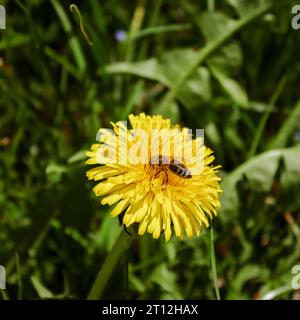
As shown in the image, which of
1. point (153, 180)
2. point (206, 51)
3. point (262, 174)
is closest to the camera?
point (153, 180)

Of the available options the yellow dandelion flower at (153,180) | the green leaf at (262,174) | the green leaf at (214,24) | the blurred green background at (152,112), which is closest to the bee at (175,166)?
the yellow dandelion flower at (153,180)

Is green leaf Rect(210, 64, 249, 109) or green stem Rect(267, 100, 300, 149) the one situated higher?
green leaf Rect(210, 64, 249, 109)

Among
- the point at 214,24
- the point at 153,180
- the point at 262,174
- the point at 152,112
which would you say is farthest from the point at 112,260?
the point at 214,24

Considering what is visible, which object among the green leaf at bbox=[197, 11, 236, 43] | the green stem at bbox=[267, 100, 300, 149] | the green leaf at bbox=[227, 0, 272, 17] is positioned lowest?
the green stem at bbox=[267, 100, 300, 149]

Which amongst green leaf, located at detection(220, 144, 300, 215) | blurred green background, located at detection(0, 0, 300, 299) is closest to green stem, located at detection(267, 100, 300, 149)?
blurred green background, located at detection(0, 0, 300, 299)

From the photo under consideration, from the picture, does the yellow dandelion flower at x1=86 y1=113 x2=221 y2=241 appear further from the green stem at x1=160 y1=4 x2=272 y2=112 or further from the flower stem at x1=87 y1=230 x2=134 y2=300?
the green stem at x1=160 y1=4 x2=272 y2=112

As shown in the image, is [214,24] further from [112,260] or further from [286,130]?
[112,260]
